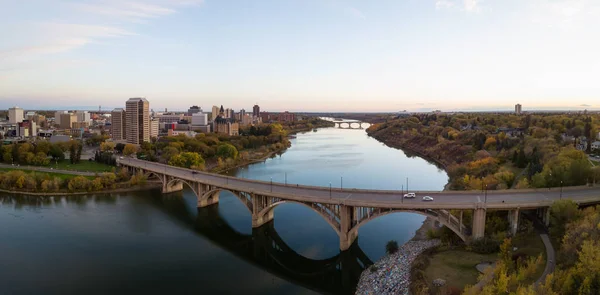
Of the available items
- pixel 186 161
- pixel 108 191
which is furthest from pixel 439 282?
pixel 186 161

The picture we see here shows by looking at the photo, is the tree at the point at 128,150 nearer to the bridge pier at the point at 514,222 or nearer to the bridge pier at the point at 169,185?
the bridge pier at the point at 169,185

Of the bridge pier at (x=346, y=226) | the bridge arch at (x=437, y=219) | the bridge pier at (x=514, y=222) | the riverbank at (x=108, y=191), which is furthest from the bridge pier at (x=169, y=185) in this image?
the bridge pier at (x=514, y=222)

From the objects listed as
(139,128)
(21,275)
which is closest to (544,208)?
(21,275)

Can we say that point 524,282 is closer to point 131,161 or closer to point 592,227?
point 592,227

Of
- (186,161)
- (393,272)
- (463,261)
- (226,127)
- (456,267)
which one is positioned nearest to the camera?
(456,267)

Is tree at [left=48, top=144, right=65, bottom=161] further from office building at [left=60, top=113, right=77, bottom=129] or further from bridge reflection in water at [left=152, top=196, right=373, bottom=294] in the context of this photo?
office building at [left=60, top=113, right=77, bottom=129]

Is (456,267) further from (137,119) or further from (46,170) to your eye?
(137,119)
